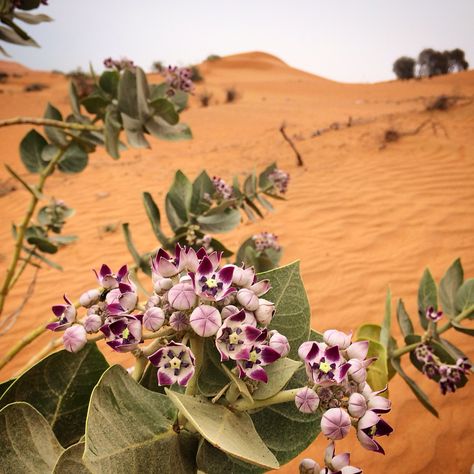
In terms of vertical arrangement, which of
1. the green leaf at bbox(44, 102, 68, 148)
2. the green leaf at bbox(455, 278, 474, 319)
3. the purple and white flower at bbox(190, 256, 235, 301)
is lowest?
the green leaf at bbox(455, 278, 474, 319)

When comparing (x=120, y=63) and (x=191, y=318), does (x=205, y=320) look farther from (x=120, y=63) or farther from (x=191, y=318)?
(x=120, y=63)

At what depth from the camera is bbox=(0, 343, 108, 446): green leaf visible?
2.41 feet

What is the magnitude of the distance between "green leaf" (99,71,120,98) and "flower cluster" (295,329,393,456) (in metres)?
1.56

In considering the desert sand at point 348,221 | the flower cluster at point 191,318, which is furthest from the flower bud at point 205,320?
the desert sand at point 348,221

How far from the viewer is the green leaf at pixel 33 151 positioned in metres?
1.99

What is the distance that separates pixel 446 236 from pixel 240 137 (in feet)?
29.9

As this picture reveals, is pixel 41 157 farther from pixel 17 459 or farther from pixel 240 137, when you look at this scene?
pixel 240 137

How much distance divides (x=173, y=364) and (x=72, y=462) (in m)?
0.20

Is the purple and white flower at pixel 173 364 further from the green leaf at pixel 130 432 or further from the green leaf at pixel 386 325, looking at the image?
the green leaf at pixel 386 325

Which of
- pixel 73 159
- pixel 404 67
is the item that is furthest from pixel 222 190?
pixel 404 67

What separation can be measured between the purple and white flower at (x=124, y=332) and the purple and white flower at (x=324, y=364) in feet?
0.89

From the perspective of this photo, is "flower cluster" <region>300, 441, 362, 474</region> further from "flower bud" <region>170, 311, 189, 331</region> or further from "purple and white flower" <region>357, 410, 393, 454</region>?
"flower bud" <region>170, 311, 189, 331</region>

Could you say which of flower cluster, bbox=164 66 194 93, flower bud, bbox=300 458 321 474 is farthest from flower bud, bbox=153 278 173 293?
flower cluster, bbox=164 66 194 93

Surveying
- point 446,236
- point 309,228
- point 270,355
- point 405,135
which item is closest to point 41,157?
point 270,355
